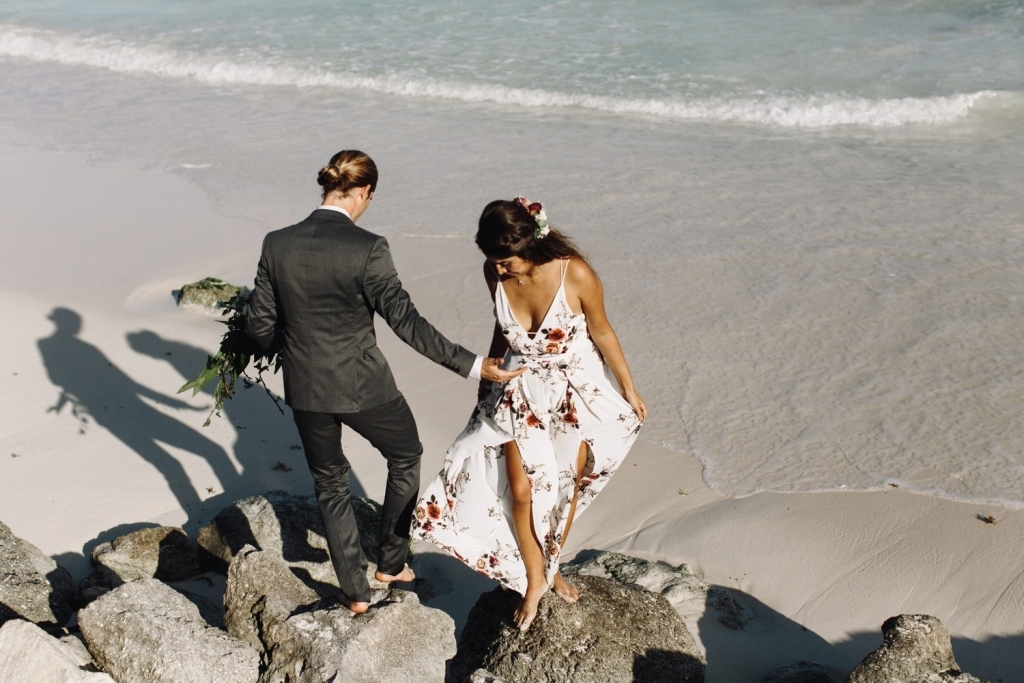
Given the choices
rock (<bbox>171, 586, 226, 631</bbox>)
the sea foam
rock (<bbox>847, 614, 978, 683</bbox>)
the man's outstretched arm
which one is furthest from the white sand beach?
the sea foam

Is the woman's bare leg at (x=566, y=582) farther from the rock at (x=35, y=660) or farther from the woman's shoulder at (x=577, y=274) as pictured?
the rock at (x=35, y=660)

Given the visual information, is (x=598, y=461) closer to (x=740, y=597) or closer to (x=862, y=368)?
(x=740, y=597)

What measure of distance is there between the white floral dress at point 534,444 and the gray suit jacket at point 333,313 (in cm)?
32

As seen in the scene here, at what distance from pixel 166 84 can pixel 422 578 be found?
14977 mm

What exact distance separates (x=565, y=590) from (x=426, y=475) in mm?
1663

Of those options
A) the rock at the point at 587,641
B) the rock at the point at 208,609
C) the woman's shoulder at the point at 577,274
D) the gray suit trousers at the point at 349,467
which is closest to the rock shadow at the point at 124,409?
the rock at the point at 208,609

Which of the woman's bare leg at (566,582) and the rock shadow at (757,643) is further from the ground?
the woman's bare leg at (566,582)

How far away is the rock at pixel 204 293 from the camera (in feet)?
26.0

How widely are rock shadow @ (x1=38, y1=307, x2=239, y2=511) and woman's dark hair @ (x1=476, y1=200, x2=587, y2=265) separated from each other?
273 cm

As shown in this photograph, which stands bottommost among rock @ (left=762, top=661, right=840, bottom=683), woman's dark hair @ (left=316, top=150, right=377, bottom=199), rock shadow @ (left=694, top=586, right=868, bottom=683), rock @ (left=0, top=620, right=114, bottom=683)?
rock shadow @ (left=694, top=586, right=868, bottom=683)

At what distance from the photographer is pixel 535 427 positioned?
13.9 ft

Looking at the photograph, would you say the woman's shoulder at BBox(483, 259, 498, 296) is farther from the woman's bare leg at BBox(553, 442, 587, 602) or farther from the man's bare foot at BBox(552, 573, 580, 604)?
the man's bare foot at BBox(552, 573, 580, 604)

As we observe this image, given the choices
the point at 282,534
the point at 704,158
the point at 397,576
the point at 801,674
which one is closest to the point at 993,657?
the point at 801,674

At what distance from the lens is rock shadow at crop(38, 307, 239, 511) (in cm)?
592
